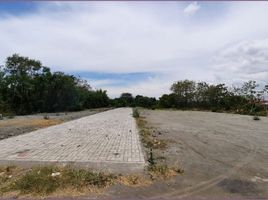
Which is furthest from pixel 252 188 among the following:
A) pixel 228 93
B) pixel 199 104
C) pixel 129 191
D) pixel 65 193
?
pixel 199 104

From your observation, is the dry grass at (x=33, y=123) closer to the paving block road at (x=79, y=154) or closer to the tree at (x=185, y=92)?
the paving block road at (x=79, y=154)

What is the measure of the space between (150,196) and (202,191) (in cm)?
94

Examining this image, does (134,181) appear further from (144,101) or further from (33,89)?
(144,101)

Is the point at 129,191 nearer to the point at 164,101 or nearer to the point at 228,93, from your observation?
the point at 228,93

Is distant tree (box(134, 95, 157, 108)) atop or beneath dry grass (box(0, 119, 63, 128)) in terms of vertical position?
atop

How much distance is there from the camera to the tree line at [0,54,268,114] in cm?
3800

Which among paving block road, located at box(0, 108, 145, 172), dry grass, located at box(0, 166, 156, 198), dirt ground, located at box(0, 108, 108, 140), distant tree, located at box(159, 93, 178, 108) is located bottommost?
dry grass, located at box(0, 166, 156, 198)

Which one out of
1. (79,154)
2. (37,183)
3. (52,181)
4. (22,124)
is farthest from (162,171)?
(22,124)

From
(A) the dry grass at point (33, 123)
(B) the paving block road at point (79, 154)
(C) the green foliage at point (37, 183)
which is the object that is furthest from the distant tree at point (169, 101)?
(C) the green foliage at point (37, 183)

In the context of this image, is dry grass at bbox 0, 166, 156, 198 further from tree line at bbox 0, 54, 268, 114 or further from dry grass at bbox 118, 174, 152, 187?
tree line at bbox 0, 54, 268, 114

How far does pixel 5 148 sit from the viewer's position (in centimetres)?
984

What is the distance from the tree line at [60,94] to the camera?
38000mm

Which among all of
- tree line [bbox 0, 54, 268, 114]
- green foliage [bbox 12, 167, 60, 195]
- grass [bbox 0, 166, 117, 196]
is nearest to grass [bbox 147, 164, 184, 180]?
grass [bbox 0, 166, 117, 196]

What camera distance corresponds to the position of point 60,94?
148 feet
